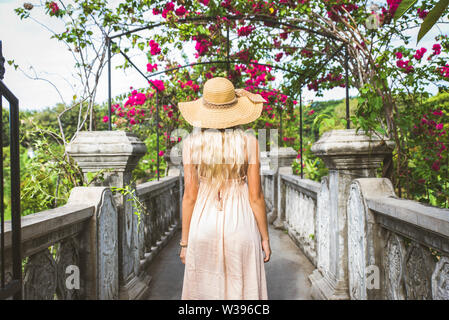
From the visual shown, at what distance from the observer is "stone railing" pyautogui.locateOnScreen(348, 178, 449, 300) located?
5.63ft

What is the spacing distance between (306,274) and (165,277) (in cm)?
169

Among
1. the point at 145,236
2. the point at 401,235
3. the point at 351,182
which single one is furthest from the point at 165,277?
the point at 401,235

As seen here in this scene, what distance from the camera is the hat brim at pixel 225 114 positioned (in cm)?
216

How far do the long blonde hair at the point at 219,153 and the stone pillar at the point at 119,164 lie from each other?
98 centimetres

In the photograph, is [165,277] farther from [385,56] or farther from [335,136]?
[385,56]

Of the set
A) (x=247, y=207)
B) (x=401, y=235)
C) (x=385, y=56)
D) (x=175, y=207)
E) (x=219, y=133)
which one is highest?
(x=385, y=56)

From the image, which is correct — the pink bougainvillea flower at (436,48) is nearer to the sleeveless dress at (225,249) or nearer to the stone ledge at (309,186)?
the stone ledge at (309,186)

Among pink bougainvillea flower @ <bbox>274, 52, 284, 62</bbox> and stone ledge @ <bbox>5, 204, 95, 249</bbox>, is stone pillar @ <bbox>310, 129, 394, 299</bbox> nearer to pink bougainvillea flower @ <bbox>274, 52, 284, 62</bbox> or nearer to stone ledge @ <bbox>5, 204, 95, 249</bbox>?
stone ledge @ <bbox>5, 204, 95, 249</bbox>

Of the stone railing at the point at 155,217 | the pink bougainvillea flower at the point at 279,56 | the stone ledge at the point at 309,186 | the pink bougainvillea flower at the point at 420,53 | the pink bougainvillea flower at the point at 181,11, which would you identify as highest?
the pink bougainvillea flower at the point at 279,56

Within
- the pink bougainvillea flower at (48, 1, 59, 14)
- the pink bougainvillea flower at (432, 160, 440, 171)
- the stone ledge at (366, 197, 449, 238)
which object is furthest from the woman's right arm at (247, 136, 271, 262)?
the pink bougainvillea flower at (48, 1, 59, 14)

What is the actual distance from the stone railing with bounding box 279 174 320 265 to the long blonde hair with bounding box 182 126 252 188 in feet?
6.59

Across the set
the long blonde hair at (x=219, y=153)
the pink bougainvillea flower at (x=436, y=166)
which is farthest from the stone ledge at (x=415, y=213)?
the pink bougainvillea flower at (x=436, y=166)

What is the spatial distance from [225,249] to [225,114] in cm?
86

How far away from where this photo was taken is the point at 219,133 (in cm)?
216
